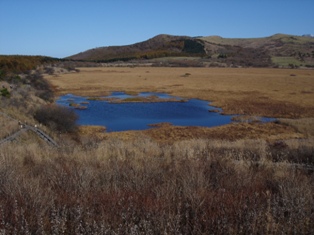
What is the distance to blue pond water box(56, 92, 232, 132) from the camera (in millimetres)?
31984

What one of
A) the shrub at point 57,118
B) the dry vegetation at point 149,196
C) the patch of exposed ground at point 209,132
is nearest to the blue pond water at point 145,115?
the patch of exposed ground at point 209,132

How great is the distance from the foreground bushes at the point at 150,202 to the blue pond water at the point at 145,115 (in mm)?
22317

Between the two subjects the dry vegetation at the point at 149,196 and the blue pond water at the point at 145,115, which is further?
the blue pond water at the point at 145,115

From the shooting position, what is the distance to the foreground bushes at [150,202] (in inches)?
175

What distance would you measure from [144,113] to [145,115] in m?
1.13

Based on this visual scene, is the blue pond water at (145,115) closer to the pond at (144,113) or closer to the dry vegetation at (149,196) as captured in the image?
the pond at (144,113)

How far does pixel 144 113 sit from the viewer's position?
37344mm

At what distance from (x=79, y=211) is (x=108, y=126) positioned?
86.9ft

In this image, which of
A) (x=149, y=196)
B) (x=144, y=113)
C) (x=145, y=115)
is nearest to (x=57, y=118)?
(x=145, y=115)

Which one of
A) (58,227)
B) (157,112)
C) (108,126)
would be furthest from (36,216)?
(157,112)

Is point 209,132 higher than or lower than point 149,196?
lower

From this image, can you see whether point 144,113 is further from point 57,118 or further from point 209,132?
point 57,118

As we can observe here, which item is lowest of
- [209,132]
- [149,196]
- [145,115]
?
[209,132]

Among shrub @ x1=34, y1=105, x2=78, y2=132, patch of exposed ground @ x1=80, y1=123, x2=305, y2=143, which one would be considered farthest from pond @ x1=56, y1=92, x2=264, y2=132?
shrub @ x1=34, y1=105, x2=78, y2=132
